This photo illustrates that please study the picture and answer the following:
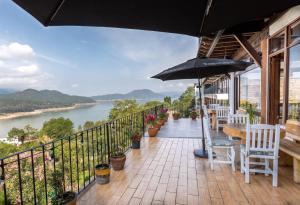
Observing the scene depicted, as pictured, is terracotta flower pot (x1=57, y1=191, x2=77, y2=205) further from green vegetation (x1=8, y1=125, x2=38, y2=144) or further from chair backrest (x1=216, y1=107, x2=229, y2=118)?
green vegetation (x1=8, y1=125, x2=38, y2=144)

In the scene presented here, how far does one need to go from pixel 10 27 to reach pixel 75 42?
1188cm

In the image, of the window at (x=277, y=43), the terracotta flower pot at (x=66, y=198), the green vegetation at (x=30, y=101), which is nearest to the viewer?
the terracotta flower pot at (x=66, y=198)

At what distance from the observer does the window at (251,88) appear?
4.98 m

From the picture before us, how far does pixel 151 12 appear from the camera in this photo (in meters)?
1.43

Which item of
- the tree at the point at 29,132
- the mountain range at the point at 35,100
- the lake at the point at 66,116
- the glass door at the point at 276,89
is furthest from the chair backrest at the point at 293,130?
the lake at the point at 66,116

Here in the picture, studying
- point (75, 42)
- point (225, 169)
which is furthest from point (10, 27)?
point (225, 169)

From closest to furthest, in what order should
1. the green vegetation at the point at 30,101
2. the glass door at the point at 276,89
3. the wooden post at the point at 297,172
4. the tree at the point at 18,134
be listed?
the wooden post at the point at 297,172, the glass door at the point at 276,89, the tree at the point at 18,134, the green vegetation at the point at 30,101

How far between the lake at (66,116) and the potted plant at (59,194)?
23583 millimetres

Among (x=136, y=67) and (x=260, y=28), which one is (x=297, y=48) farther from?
(x=136, y=67)

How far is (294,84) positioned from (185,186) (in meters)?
2.75

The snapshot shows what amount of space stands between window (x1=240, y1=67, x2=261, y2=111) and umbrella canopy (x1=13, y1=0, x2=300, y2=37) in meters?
4.05

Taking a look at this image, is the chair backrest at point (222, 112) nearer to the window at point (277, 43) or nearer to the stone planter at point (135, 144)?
the window at point (277, 43)

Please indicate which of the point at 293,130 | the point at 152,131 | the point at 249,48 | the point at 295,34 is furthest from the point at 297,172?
the point at 152,131

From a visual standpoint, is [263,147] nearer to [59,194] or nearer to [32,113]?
[59,194]
